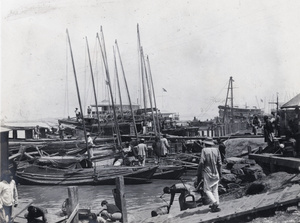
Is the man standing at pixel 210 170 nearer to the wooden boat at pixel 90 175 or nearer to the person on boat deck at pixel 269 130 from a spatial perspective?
the person on boat deck at pixel 269 130

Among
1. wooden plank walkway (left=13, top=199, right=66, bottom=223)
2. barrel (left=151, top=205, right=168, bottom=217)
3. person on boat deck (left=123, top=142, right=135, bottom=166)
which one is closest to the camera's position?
barrel (left=151, top=205, right=168, bottom=217)

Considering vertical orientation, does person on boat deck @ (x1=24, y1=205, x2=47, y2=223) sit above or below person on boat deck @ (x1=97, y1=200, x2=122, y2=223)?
above

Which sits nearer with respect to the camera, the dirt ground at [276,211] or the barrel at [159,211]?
the dirt ground at [276,211]

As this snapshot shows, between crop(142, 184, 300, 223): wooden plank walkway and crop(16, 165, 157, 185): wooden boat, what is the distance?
10.6 metres

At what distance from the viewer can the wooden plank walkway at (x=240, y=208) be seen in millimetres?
7188

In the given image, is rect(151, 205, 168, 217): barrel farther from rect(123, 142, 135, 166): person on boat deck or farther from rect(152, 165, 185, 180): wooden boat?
rect(123, 142, 135, 166): person on boat deck

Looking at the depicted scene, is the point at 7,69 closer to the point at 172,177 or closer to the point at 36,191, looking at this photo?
the point at 36,191

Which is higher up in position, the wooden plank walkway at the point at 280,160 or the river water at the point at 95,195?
the wooden plank walkway at the point at 280,160

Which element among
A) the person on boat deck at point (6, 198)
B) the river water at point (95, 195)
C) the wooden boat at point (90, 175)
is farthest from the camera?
the wooden boat at point (90, 175)

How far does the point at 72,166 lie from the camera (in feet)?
67.7

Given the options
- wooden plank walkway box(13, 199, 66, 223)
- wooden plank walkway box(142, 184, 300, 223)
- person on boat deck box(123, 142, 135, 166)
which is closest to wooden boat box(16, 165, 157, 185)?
person on boat deck box(123, 142, 135, 166)

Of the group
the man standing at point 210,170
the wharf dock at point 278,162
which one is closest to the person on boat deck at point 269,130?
the wharf dock at point 278,162

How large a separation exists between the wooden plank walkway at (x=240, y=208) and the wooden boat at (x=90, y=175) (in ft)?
34.9

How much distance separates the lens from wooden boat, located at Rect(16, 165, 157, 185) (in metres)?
18.8
